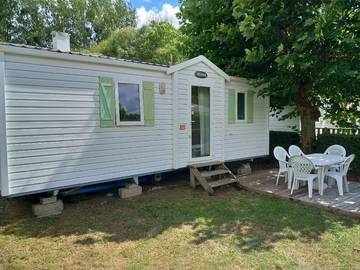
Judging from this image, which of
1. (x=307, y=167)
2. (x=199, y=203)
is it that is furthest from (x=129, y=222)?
(x=307, y=167)

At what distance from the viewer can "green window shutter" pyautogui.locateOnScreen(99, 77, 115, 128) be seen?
5512 millimetres

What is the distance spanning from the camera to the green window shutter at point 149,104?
6145 mm

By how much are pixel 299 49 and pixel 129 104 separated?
4067 millimetres

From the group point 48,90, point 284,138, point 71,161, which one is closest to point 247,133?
point 284,138

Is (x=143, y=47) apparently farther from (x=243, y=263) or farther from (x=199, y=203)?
(x=243, y=263)

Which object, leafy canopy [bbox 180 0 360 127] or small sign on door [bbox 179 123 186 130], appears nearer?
leafy canopy [bbox 180 0 360 127]

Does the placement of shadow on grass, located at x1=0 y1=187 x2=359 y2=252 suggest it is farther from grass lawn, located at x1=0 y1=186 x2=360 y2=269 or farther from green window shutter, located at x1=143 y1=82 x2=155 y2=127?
green window shutter, located at x1=143 y1=82 x2=155 y2=127

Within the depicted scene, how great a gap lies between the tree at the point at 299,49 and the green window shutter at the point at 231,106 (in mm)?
701

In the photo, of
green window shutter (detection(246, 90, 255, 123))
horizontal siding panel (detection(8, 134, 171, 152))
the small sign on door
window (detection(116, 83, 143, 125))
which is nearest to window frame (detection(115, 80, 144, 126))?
window (detection(116, 83, 143, 125))

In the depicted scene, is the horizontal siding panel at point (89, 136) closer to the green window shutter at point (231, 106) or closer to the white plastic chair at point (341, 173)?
the green window shutter at point (231, 106)

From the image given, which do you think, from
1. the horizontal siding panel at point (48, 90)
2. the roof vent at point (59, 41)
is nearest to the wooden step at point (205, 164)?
the horizontal siding panel at point (48, 90)

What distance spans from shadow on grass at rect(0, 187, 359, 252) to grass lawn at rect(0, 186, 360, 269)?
1 cm

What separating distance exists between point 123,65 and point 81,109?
1.22 meters

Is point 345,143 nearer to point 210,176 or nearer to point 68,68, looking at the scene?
point 210,176
